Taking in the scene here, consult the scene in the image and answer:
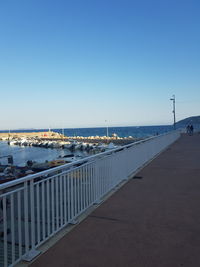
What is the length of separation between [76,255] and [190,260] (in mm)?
1280

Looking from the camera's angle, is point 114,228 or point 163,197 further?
point 163,197

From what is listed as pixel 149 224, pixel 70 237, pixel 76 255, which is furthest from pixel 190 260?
pixel 70 237

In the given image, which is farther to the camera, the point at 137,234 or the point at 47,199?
the point at 137,234

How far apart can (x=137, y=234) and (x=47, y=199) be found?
4.31ft

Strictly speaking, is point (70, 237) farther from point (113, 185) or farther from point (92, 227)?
point (113, 185)

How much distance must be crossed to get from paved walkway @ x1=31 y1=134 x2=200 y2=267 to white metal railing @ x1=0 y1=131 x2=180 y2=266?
0.24 metres

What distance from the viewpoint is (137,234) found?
316cm

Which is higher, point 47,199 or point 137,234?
point 47,199

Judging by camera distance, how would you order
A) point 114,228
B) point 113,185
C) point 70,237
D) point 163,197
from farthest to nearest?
point 113,185 → point 163,197 → point 114,228 → point 70,237

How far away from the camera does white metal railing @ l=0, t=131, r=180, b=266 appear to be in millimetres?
2570

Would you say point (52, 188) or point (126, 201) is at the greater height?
point (52, 188)

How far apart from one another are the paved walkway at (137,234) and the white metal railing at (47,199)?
24 cm

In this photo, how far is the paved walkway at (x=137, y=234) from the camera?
101 inches

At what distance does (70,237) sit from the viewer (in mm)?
3098
